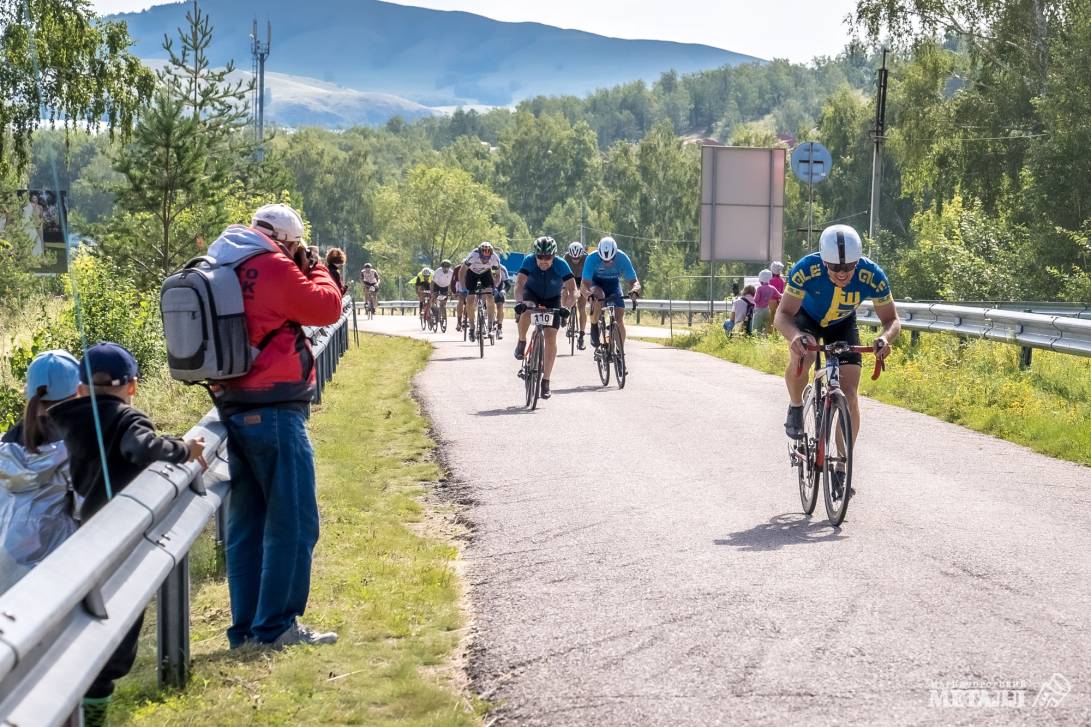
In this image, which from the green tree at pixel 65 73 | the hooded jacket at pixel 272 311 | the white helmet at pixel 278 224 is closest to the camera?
the hooded jacket at pixel 272 311

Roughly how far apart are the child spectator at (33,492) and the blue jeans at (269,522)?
72 cm

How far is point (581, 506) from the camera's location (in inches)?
368

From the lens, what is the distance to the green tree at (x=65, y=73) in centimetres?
1538

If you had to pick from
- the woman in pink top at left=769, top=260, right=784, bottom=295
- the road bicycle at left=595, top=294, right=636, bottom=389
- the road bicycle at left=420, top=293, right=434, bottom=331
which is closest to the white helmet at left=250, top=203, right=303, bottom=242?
the road bicycle at left=595, top=294, right=636, bottom=389

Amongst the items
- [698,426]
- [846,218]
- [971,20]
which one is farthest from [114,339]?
[846,218]

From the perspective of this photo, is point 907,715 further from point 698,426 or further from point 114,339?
point 114,339

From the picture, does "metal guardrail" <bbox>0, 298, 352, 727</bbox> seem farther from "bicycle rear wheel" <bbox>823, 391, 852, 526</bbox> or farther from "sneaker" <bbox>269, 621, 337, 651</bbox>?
"bicycle rear wheel" <bbox>823, 391, 852, 526</bbox>

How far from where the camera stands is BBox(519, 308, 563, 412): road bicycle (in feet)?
51.2

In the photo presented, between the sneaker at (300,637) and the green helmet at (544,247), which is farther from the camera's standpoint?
the green helmet at (544,247)

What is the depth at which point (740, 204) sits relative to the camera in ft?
113

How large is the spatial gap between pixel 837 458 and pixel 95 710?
4933 millimetres

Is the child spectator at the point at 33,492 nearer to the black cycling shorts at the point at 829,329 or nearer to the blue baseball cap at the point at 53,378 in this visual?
the blue baseball cap at the point at 53,378

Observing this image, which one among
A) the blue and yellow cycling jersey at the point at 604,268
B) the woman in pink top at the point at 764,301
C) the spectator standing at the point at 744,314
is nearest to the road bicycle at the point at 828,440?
the blue and yellow cycling jersey at the point at 604,268
